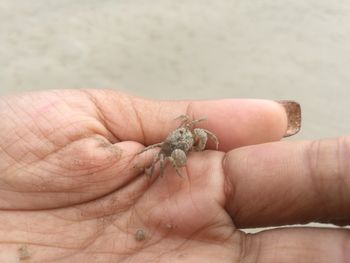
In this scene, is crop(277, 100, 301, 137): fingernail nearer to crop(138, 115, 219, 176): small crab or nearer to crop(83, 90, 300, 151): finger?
crop(83, 90, 300, 151): finger

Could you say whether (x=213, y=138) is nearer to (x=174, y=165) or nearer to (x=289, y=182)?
(x=174, y=165)

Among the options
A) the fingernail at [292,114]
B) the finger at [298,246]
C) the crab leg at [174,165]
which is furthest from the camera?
the fingernail at [292,114]

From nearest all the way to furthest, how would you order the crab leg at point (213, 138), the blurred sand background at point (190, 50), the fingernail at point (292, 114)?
the crab leg at point (213, 138) → the fingernail at point (292, 114) → the blurred sand background at point (190, 50)

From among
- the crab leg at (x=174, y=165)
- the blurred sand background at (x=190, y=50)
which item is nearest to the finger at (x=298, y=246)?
the crab leg at (x=174, y=165)

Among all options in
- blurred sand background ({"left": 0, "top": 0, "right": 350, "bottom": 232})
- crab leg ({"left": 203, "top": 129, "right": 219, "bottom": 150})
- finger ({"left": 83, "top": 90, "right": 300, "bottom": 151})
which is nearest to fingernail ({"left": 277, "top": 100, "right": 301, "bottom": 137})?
finger ({"left": 83, "top": 90, "right": 300, "bottom": 151})

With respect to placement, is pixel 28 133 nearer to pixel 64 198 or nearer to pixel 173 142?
pixel 64 198

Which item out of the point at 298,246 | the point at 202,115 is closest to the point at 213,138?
the point at 202,115

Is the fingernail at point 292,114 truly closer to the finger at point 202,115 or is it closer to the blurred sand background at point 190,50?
the finger at point 202,115
